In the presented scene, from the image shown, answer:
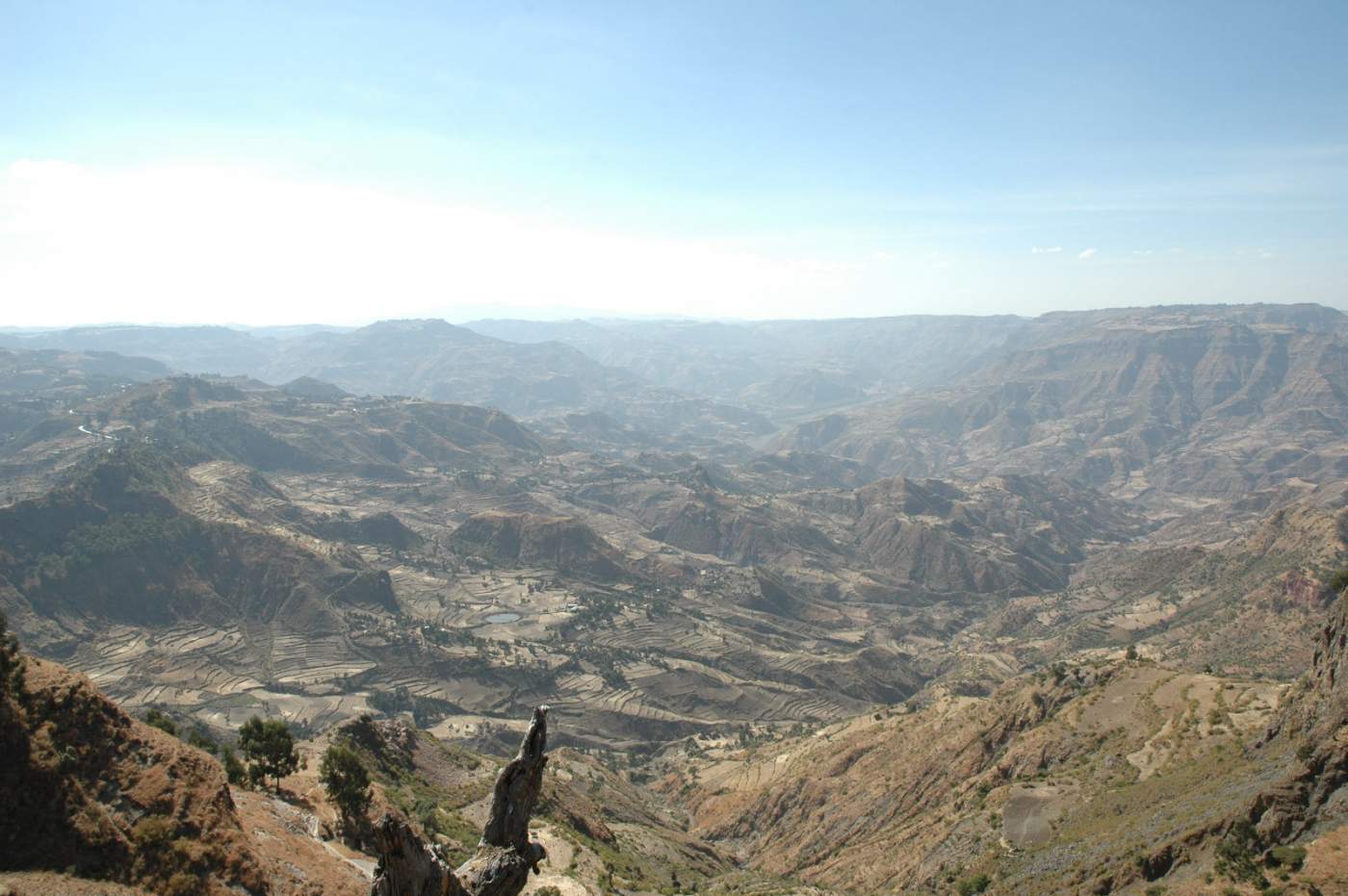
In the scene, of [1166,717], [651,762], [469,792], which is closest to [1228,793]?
[1166,717]

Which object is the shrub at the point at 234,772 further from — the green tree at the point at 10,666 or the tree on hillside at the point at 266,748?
the green tree at the point at 10,666

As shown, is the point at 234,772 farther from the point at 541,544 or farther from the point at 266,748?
the point at 541,544

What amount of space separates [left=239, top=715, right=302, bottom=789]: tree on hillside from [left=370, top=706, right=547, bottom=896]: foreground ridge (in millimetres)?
28529

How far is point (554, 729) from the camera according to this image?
354 ft

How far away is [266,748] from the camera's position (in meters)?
35.3

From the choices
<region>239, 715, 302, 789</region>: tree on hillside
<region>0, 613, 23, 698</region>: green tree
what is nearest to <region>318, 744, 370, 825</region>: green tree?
<region>239, 715, 302, 789</region>: tree on hillside

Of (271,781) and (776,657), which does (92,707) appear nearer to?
(271,781)

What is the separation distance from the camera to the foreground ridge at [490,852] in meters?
10.6

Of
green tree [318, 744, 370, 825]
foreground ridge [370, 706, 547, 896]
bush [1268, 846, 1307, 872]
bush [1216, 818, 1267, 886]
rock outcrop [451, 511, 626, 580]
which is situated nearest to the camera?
foreground ridge [370, 706, 547, 896]

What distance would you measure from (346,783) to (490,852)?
26.2 meters

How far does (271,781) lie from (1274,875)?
42639mm

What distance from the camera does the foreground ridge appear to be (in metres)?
10.6

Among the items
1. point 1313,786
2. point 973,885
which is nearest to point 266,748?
point 973,885

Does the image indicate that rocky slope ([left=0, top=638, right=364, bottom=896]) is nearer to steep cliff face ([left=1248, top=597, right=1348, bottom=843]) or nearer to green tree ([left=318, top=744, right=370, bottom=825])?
green tree ([left=318, top=744, right=370, bottom=825])
